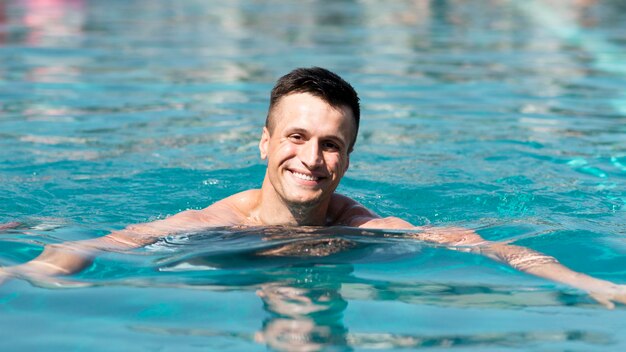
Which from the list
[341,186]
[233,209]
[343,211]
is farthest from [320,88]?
[341,186]

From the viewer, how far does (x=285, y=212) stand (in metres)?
4.99

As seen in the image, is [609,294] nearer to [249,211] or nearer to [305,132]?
[305,132]

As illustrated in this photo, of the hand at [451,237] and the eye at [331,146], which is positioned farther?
the hand at [451,237]

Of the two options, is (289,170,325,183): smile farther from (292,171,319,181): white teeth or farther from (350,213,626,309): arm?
(350,213,626,309): arm

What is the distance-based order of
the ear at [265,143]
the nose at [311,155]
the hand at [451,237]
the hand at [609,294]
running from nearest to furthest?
the hand at [609,294]
the nose at [311,155]
the hand at [451,237]
the ear at [265,143]

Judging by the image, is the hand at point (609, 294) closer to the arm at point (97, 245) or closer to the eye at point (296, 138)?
the eye at point (296, 138)

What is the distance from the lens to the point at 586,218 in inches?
226

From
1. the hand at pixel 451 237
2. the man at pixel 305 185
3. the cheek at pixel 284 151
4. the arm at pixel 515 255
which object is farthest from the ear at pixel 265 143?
the hand at pixel 451 237

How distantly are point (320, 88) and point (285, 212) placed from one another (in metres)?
0.69

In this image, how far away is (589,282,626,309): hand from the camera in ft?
13.0

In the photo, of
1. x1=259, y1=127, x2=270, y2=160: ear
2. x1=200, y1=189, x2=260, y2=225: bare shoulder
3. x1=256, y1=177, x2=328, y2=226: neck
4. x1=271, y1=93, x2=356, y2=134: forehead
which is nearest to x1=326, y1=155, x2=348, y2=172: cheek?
x1=271, y1=93, x2=356, y2=134: forehead

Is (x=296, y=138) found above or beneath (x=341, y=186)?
above

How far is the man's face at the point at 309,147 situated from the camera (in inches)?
183

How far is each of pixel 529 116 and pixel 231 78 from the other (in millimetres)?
3523
